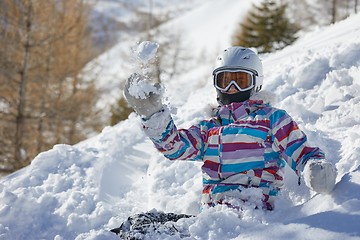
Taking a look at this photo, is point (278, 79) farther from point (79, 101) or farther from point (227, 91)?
point (79, 101)

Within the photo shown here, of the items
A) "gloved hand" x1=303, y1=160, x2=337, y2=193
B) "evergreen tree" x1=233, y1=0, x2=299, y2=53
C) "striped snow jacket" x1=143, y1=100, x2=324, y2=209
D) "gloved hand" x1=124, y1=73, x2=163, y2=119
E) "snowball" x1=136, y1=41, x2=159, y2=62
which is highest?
"evergreen tree" x1=233, y1=0, x2=299, y2=53

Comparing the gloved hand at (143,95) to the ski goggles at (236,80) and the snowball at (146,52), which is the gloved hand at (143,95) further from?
the ski goggles at (236,80)

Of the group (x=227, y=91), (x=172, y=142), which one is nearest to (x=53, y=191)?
(x=172, y=142)

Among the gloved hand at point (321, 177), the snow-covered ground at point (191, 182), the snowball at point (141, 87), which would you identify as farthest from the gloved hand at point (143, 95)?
the gloved hand at point (321, 177)

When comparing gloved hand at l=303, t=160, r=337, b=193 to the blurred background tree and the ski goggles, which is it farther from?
the blurred background tree

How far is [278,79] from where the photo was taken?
501 cm

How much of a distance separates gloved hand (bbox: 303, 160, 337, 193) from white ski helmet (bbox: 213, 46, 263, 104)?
854 mm

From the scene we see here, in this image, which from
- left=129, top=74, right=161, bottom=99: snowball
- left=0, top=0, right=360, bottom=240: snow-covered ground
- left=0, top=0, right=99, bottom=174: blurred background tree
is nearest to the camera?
left=0, top=0, right=360, bottom=240: snow-covered ground

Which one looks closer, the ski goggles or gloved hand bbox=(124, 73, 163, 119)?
gloved hand bbox=(124, 73, 163, 119)

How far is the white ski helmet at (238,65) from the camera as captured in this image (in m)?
3.00

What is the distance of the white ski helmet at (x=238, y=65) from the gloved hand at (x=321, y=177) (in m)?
0.85

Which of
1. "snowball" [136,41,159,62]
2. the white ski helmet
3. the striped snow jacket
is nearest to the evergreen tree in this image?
the white ski helmet

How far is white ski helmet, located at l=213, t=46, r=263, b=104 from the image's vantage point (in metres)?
3.00

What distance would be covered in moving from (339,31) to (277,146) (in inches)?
148
